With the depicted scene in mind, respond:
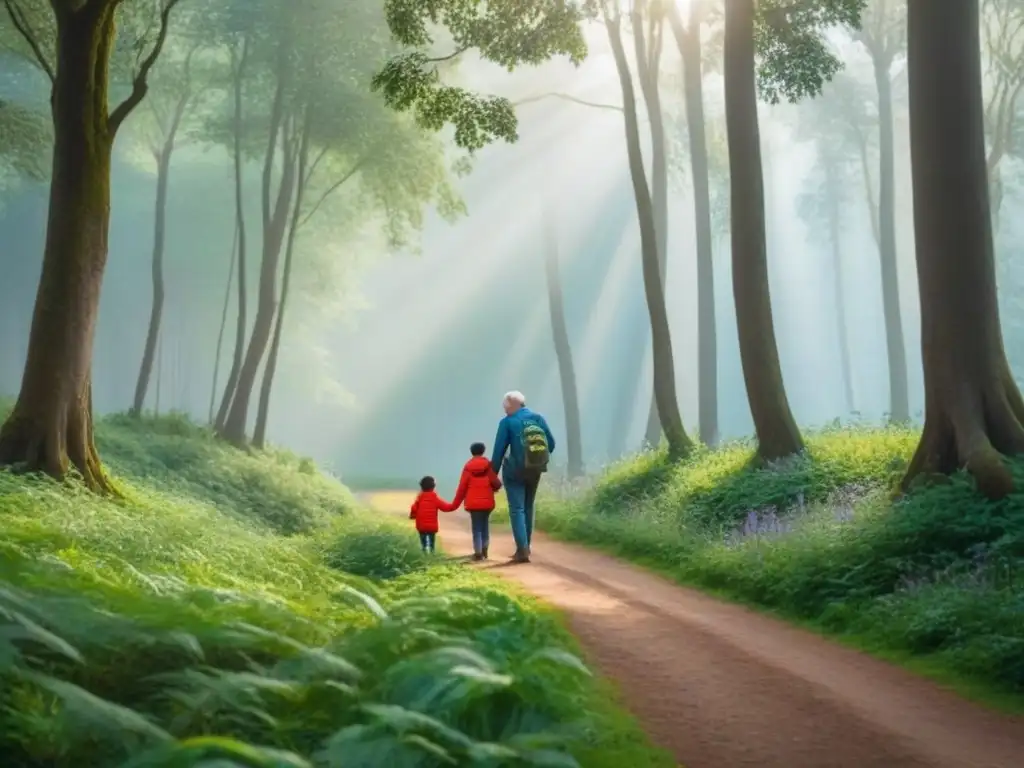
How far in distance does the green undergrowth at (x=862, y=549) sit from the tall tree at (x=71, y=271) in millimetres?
6975

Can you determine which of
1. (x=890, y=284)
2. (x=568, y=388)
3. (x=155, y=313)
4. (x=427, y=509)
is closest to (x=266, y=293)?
(x=155, y=313)

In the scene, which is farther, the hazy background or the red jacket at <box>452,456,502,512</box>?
the hazy background

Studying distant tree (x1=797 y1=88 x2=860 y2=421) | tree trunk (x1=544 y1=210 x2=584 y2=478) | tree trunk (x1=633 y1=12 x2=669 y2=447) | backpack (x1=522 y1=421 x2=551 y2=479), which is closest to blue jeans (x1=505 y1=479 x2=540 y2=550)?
backpack (x1=522 y1=421 x2=551 y2=479)

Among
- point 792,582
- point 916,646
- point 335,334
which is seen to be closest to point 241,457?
point 792,582

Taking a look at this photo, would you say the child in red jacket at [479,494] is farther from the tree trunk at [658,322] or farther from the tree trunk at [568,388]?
the tree trunk at [568,388]

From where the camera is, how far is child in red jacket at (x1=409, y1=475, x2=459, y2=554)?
11438 millimetres

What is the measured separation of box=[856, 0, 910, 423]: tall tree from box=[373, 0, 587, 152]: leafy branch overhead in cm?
1565

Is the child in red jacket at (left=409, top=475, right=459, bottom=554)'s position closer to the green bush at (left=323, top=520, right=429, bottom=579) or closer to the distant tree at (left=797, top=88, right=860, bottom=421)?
the green bush at (left=323, top=520, right=429, bottom=579)

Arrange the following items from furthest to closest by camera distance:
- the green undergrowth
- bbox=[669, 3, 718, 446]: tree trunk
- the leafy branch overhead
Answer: bbox=[669, 3, 718, 446]: tree trunk < the leafy branch overhead < the green undergrowth

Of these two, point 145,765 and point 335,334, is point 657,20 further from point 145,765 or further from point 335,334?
point 335,334

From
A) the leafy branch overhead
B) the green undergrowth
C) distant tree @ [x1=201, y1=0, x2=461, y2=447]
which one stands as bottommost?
the green undergrowth

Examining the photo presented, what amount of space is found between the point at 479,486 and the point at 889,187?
22155 mm

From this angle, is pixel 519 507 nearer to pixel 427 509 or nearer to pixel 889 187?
pixel 427 509

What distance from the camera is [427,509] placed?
37.6ft
